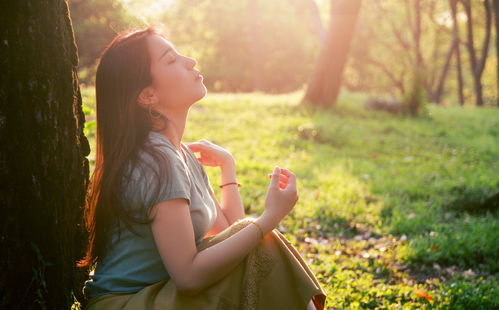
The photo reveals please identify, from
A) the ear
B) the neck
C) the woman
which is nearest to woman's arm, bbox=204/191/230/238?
the woman

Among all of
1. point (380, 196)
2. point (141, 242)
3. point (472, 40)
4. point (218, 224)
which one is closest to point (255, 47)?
point (472, 40)

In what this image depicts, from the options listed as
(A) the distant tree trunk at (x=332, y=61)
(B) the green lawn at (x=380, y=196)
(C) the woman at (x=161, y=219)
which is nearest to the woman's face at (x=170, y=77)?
(C) the woman at (x=161, y=219)

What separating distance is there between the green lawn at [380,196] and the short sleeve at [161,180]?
170 centimetres

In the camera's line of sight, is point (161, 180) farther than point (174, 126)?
No

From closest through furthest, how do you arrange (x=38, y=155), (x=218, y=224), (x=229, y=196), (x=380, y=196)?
1. (x=38, y=155)
2. (x=218, y=224)
3. (x=229, y=196)
4. (x=380, y=196)

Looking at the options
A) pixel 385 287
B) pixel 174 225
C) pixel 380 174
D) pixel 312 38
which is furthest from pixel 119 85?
pixel 312 38

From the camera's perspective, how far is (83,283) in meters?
2.53

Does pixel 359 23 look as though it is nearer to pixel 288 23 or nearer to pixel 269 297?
pixel 288 23

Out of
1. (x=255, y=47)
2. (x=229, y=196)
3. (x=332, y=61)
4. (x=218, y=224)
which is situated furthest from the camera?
(x=255, y=47)

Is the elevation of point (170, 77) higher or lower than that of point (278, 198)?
higher

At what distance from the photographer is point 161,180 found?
2117 mm

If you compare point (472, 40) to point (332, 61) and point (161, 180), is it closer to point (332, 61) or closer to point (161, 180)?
point (332, 61)

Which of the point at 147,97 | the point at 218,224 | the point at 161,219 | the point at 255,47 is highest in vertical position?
the point at 255,47

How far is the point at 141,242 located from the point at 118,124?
1.82ft
